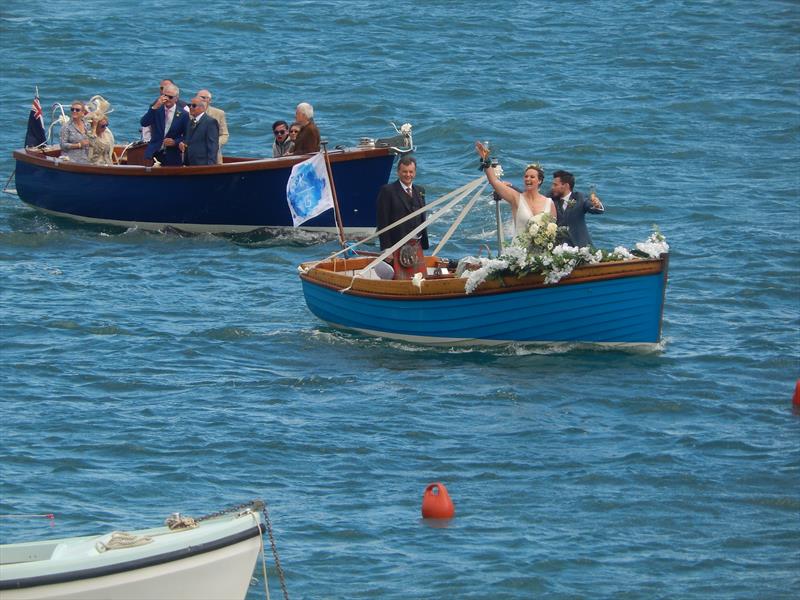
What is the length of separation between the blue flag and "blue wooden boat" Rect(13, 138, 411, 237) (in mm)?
1804

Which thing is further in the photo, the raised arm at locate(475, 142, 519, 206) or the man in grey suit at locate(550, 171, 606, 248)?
the man in grey suit at locate(550, 171, 606, 248)

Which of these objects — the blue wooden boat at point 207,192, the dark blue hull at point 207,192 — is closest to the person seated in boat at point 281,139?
the blue wooden boat at point 207,192

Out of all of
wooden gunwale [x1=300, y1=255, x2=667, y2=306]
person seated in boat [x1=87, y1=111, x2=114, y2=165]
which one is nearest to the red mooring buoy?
wooden gunwale [x1=300, y1=255, x2=667, y2=306]

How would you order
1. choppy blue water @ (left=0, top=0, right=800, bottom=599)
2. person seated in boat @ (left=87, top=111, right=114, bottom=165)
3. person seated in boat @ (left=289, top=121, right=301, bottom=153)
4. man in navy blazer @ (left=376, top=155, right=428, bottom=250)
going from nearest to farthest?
choppy blue water @ (left=0, top=0, right=800, bottom=599)
man in navy blazer @ (left=376, top=155, right=428, bottom=250)
person seated in boat @ (left=289, top=121, right=301, bottom=153)
person seated in boat @ (left=87, top=111, right=114, bottom=165)

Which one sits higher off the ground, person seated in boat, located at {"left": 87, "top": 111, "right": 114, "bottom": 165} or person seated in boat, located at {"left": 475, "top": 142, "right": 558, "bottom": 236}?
person seated in boat, located at {"left": 475, "top": 142, "right": 558, "bottom": 236}

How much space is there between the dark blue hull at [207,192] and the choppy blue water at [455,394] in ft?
1.09

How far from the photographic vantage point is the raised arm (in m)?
15.1

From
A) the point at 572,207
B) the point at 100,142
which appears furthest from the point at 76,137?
the point at 572,207

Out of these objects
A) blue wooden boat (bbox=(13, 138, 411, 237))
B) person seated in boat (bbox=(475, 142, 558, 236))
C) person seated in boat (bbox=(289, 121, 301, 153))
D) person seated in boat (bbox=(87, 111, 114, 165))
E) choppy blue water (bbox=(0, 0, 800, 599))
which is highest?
person seated in boat (bbox=(475, 142, 558, 236))

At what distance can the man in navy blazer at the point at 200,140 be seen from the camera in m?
20.5

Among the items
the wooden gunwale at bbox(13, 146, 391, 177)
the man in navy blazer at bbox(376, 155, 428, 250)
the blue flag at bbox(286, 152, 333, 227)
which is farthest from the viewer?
the wooden gunwale at bbox(13, 146, 391, 177)

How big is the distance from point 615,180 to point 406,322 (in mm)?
9298

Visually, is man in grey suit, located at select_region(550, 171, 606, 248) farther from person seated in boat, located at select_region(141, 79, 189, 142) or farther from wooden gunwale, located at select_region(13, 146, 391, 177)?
person seated in boat, located at select_region(141, 79, 189, 142)

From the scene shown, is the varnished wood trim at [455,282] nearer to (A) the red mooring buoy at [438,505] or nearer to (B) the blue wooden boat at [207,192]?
(B) the blue wooden boat at [207,192]
